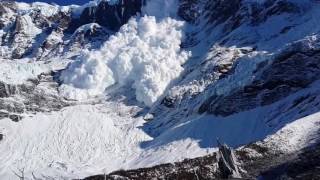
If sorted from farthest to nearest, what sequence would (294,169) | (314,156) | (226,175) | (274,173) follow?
(314,156) → (294,169) → (274,173) → (226,175)

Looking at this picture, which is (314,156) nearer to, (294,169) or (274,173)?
(294,169)

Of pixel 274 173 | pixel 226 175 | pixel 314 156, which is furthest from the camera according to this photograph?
pixel 314 156

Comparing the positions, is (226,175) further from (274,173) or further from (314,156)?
(314,156)

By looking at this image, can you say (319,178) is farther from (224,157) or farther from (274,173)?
(274,173)

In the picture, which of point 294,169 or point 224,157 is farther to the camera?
point 294,169

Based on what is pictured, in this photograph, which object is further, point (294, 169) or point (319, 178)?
point (294, 169)

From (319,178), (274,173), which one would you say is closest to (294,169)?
(274,173)

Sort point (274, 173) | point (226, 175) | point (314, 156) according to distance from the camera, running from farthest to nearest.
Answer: point (314, 156) → point (274, 173) → point (226, 175)

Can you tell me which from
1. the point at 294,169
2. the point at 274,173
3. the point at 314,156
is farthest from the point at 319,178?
the point at 314,156

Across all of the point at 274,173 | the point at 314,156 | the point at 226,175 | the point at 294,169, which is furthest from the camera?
the point at 314,156
